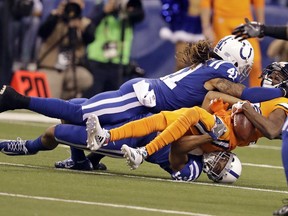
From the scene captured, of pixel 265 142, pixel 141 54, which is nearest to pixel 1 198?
pixel 265 142

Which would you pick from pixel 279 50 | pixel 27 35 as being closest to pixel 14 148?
pixel 279 50

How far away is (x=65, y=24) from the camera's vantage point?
61.0 ft

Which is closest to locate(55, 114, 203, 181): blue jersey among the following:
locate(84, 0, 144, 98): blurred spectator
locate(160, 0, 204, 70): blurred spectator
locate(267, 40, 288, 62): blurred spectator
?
locate(160, 0, 204, 70): blurred spectator

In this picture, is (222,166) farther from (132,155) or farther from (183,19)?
(183,19)

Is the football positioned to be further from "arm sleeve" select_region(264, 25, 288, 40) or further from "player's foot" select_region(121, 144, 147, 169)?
"player's foot" select_region(121, 144, 147, 169)

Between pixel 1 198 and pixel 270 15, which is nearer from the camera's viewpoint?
pixel 1 198

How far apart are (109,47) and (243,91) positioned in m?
8.55

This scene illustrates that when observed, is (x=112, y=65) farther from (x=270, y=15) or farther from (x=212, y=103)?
(x=212, y=103)

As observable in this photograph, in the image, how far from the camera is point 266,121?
10.1 meters

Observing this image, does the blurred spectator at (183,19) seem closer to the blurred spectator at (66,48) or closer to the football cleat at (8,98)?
the blurred spectator at (66,48)

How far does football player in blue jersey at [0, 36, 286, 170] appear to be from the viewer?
10.6 meters

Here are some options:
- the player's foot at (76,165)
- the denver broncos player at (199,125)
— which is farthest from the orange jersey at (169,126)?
the player's foot at (76,165)

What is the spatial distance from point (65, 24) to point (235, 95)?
828cm

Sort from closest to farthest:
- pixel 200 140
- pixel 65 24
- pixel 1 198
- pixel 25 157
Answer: pixel 1 198, pixel 200 140, pixel 25 157, pixel 65 24
